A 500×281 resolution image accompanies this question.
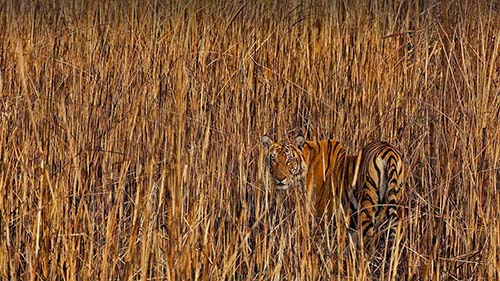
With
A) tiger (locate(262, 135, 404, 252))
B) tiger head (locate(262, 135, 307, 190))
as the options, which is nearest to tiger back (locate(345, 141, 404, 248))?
tiger (locate(262, 135, 404, 252))

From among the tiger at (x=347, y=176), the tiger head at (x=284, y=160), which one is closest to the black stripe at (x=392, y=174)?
the tiger at (x=347, y=176)

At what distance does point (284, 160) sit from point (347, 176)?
183 mm

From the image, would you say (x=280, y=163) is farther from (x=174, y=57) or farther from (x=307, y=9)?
(x=307, y=9)

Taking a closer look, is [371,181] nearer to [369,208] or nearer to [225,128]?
[369,208]

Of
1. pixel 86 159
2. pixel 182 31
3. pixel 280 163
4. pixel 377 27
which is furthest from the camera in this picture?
pixel 377 27

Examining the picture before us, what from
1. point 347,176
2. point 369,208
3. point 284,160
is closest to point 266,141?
point 284,160

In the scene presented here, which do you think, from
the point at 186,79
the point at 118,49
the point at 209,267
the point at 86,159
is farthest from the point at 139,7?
the point at 209,267

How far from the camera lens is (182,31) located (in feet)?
10.2

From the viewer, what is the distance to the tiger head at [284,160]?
2854 millimetres

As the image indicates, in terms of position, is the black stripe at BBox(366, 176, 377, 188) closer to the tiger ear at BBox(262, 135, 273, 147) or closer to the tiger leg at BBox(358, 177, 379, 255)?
the tiger leg at BBox(358, 177, 379, 255)

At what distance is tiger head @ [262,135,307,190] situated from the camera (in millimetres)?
2854

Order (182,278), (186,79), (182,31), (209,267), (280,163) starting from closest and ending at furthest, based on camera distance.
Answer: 1. (182,278)
2. (209,267)
3. (186,79)
4. (280,163)
5. (182,31)

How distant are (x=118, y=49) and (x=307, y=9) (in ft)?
2.29

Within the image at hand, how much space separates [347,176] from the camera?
283cm
